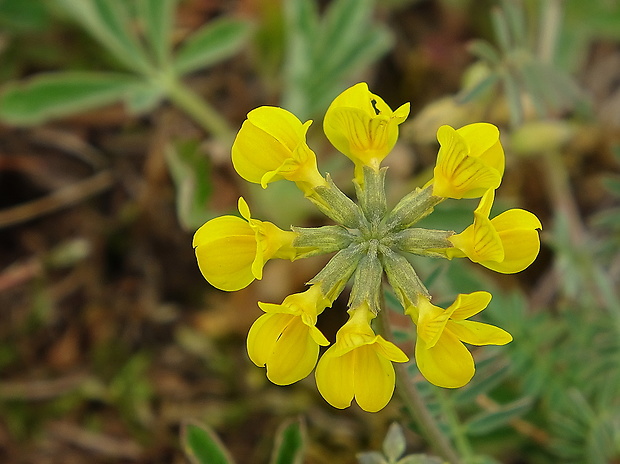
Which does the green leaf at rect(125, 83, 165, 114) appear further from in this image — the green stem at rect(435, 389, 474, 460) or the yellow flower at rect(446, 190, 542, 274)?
the yellow flower at rect(446, 190, 542, 274)

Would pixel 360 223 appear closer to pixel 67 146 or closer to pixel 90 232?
pixel 90 232

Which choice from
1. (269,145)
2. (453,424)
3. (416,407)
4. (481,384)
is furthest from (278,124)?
(453,424)

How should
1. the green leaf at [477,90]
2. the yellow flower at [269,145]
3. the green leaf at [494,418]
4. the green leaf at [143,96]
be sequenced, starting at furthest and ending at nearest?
1. the green leaf at [143,96]
2. the green leaf at [477,90]
3. the green leaf at [494,418]
4. the yellow flower at [269,145]

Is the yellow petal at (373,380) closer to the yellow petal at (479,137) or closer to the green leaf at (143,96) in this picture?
the yellow petal at (479,137)

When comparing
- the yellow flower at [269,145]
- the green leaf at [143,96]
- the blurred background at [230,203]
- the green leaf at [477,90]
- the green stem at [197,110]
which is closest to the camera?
the yellow flower at [269,145]

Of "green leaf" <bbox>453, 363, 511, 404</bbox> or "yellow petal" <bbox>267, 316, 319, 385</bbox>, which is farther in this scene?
"green leaf" <bbox>453, 363, 511, 404</bbox>

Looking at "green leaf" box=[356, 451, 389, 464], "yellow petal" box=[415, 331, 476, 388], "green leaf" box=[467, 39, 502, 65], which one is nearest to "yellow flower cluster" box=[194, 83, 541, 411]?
"yellow petal" box=[415, 331, 476, 388]

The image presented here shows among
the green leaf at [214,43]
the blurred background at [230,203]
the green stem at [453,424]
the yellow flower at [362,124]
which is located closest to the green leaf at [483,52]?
the blurred background at [230,203]

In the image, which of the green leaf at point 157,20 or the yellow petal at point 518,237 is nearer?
the yellow petal at point 518,237
